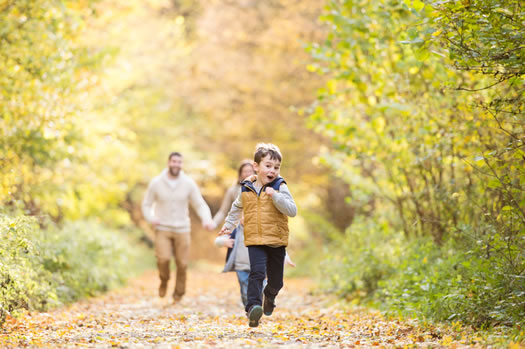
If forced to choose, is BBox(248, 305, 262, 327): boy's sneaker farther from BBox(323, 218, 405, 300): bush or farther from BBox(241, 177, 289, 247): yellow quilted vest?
BBox(323, 218, 405, 300): bush

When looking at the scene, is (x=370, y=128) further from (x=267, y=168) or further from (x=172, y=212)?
(x=267, y=168)

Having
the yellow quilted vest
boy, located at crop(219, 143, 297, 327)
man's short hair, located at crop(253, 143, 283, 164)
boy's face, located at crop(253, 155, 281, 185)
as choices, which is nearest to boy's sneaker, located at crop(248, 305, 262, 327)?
boy, located at crop(219, 143, 297, 327)

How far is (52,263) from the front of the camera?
990 cm

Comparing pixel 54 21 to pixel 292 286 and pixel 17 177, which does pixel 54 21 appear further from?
pixel 292 286

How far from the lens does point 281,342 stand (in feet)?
18.6

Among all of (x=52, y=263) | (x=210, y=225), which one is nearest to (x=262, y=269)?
(x=210, y=225)

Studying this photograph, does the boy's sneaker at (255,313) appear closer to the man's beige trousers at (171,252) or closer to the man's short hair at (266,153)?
the man's short hair at (266,153)

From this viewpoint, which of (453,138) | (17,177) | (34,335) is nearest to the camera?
(34,335)

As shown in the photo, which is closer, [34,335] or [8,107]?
[34,335]

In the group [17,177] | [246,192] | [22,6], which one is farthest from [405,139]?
[22,6]

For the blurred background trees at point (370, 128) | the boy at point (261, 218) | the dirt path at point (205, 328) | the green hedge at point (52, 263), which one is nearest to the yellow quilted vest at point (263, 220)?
the boy at point (261, 218)

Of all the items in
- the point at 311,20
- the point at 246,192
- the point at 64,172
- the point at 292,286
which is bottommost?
the point at 292,286

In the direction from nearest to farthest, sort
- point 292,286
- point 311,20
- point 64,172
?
point 64,172 → point 292,286 → point 311,20

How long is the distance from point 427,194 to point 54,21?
6.55 m
